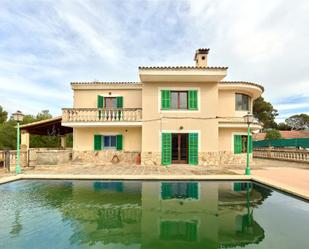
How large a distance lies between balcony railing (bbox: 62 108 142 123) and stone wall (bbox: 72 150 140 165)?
8.90ft

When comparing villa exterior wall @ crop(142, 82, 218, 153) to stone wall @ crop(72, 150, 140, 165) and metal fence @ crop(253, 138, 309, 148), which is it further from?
metal fence @ crop(253, 138, 309, 148)

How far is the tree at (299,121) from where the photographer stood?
63156 mm

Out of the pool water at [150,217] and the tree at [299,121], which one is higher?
the tree at [299,121]

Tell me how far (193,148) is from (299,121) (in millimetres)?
63101

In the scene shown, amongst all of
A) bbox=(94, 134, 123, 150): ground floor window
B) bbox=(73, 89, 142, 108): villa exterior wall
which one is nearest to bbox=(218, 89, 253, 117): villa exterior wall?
bbox=(73, 89, 142, 108): villa exterior wall

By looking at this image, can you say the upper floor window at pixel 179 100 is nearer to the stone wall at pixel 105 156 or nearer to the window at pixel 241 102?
the window at pixel 241 102

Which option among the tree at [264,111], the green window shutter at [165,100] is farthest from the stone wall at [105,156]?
the tree at [264,111]

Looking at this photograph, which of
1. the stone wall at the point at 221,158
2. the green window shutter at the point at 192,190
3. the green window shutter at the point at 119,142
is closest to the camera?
the green window shutter at the point at 192,190

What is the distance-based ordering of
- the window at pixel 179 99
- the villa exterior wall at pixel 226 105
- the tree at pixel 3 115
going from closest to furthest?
the window at pixel 179 99 → the villa exterior wall at pixel 226 105 → the tree at pixel 3 115

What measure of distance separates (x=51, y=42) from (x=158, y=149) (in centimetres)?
1116

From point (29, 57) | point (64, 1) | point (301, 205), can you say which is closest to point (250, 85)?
point (301, 205)

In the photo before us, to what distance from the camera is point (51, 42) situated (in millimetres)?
16047

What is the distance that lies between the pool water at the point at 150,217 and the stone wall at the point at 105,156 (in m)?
7.31

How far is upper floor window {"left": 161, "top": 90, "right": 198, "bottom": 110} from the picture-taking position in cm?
1570
